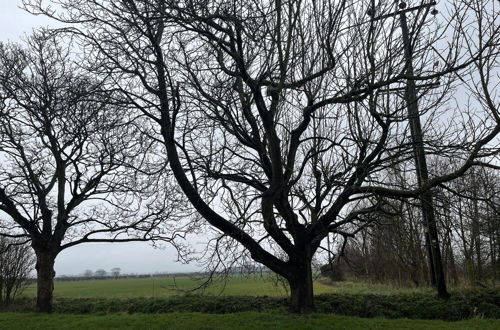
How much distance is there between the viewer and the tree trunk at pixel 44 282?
15753 millimetres

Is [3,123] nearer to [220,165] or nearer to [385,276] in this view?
[220,165]

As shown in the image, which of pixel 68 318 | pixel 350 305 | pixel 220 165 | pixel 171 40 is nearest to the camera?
pixel 171 40

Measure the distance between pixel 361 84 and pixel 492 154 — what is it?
2.71m

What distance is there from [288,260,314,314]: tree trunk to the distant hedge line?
32.9 inches

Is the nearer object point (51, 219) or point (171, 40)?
point (171, 40)

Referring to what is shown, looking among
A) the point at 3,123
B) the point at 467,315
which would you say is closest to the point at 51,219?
the point at 3,123

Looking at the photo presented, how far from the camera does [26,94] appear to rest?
14719mm

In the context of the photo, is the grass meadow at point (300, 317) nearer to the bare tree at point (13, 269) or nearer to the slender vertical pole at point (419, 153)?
the slender vertical pole at point (419, 153)

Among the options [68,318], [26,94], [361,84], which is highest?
[26,94]

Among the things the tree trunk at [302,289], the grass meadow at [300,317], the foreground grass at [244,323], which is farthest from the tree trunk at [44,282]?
the tree trunk at [302,289]

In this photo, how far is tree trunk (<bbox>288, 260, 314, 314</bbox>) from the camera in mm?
10664

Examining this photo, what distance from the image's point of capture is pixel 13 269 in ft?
69.9

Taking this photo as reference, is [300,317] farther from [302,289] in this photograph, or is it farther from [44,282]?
[44,282]

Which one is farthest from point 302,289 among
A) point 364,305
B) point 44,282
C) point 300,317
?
point 44,282
